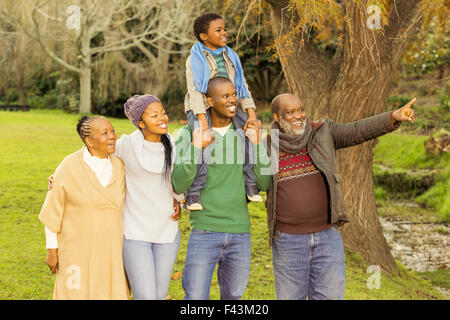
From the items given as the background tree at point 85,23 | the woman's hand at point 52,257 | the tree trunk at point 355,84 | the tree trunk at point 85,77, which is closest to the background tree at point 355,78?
the tree trunk at point 355,84

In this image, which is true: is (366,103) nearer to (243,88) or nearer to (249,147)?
(243,88)

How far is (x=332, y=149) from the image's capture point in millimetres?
3359

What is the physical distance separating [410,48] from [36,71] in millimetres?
29519

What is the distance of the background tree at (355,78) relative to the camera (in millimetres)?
5809

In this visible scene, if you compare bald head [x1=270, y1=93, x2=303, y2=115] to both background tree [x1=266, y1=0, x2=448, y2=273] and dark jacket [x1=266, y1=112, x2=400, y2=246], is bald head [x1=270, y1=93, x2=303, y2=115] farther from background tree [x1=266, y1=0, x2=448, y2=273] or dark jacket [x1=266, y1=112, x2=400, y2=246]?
background tree [x1=266, y1=0, x2=448, y2=273]

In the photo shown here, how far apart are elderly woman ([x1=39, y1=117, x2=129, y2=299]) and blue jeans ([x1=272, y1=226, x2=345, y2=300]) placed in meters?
1.00

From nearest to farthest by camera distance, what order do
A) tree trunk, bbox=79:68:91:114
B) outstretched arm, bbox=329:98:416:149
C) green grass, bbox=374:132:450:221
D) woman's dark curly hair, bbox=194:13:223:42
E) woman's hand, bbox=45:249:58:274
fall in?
woman's hand, bbox=45:249:58:274 < outstretched arm, bbox=329:98:416:149 < woman's dark curly hair, bbox=194:13:223:42 < green grass, bbox=374:132:450:221 < tree trunk, bbox=79:68:91:114

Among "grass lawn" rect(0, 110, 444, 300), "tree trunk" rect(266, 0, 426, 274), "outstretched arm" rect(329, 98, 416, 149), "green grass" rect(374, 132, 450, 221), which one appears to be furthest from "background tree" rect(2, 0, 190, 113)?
"outstretched arm" rect(329, 98, 416, 149)

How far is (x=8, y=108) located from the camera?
103 feet

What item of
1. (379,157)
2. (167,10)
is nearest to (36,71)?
(167,10)

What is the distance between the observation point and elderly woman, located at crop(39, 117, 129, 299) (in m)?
3.08

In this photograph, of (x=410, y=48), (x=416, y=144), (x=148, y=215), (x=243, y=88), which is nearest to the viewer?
(x=148, y=215)

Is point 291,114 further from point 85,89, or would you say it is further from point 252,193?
point 85,89
